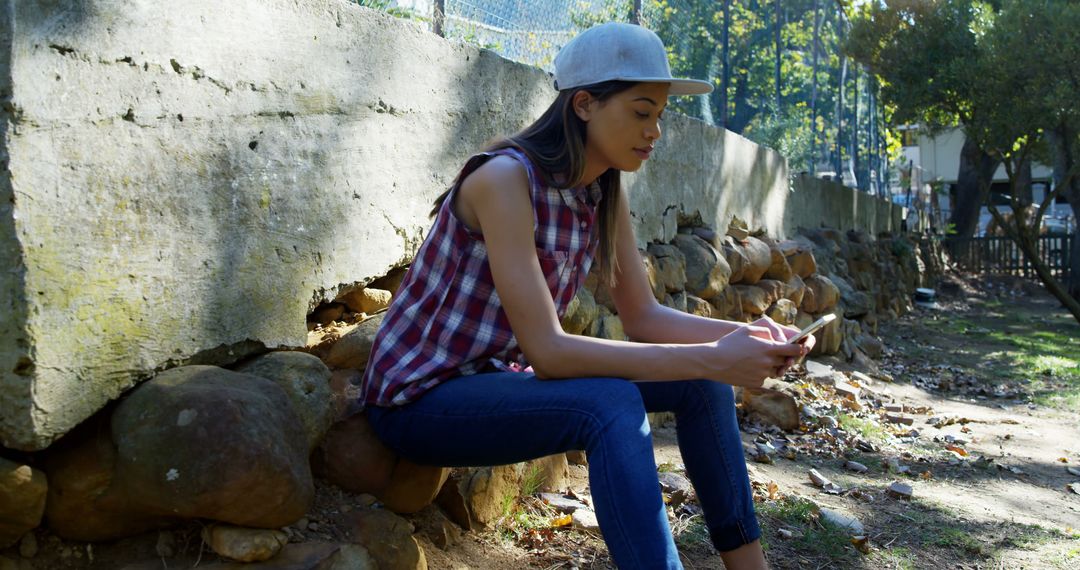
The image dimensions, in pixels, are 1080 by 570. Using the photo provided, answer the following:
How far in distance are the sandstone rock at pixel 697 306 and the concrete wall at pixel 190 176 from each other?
7.37ft

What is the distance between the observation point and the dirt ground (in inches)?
104

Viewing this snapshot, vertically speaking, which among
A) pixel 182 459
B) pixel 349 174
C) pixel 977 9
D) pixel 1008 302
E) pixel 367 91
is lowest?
pixel 1008 302

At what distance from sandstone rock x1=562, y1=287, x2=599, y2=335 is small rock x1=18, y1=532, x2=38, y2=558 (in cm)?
209

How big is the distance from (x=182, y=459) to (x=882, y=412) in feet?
14.7

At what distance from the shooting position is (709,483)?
94.0 inches

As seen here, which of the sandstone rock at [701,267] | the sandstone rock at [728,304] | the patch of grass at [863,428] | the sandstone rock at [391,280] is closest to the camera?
the sandstone rock at [391,280]

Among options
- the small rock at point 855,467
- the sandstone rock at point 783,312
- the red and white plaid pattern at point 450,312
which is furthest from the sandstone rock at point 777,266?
the red and white plaid pattern at point 450,312

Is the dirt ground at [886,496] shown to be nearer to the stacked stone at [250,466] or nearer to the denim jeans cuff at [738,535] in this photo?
the stacked stone at [250,466]

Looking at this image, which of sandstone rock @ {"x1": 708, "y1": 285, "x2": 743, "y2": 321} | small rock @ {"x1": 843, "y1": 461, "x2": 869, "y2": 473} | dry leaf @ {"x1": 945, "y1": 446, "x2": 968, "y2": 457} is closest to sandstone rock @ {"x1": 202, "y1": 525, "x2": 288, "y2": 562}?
small rock @ {"x1": 843, "y1": 461, "x2": 869, "y2": 473}

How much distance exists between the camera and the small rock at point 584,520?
298 cm

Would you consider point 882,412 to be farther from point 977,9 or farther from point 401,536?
point 977,9

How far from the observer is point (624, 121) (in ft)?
7.82

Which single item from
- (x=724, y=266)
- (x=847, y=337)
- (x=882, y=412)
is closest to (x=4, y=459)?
(x=724, y=266)

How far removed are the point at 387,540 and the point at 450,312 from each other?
56cm
